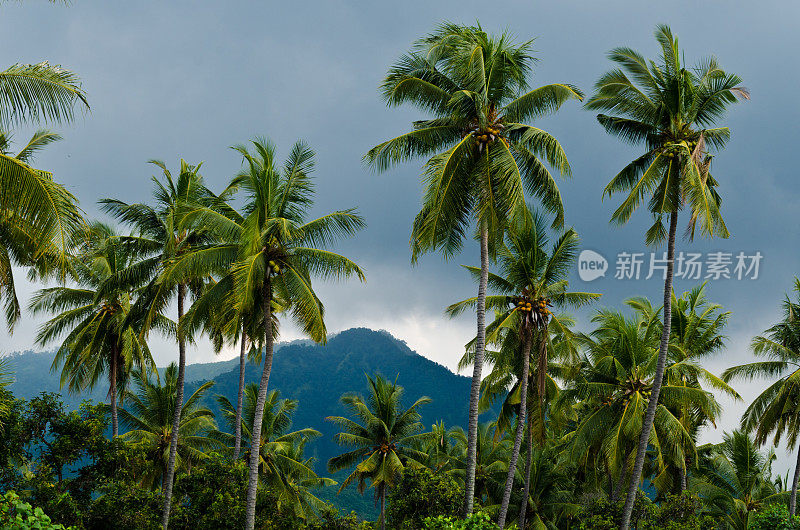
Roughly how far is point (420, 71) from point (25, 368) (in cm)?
18372

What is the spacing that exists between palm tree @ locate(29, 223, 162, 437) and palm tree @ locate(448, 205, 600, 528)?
1285cm

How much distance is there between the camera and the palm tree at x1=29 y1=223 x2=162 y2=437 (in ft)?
79.5

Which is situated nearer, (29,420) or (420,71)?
(420,71)

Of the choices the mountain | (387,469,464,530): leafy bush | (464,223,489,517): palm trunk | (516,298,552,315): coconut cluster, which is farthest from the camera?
the mountain

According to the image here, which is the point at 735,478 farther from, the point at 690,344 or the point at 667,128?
the point at 667,128

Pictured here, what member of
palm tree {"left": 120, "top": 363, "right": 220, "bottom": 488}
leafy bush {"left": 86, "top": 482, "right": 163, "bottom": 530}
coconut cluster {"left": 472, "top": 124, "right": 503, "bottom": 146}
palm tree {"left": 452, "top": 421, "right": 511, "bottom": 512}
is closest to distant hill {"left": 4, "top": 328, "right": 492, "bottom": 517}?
palm tree {"left": 452, "top": 421, "right": 511, "bottom": 512}

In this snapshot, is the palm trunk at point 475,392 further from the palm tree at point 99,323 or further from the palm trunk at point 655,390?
the palm tree at point 99,323

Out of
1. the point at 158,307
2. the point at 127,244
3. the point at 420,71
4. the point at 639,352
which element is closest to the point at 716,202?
the point at 639,352

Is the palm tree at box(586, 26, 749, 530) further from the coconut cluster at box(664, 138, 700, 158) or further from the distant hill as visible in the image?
the distant hill

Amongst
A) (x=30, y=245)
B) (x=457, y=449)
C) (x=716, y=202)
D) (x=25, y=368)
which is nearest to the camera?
(x=30, y=245)

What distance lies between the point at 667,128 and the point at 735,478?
21987 mm

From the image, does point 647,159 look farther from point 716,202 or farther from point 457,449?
point 457,449

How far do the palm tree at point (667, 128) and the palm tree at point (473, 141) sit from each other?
364 centimetres

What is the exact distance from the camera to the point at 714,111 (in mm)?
19422
